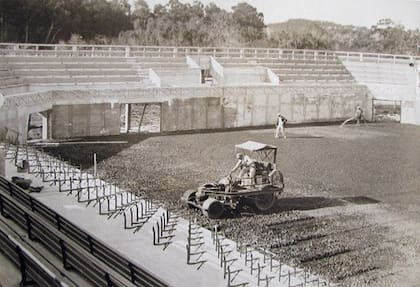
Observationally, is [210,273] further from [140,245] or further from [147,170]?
[147,170]

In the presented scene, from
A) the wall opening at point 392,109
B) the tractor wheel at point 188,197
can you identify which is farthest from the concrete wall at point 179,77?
the wall opening at point 392,109

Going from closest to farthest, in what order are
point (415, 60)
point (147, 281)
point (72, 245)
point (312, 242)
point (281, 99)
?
point (147, 281)
point (72, 245)
point (312, 242)
point (415, 60)
point (281, 99)

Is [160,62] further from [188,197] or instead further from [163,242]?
[163,242]

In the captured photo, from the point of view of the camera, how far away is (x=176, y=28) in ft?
18.8

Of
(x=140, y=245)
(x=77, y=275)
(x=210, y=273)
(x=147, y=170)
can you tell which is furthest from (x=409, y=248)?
(x=147, y=170)

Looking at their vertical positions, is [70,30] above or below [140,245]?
above

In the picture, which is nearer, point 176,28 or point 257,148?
point 176,28

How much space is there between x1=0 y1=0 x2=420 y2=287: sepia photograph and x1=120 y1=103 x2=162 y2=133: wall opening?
0.17ft

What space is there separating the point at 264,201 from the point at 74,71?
105 inches

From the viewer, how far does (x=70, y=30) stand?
5816 mm

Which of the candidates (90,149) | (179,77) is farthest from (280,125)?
Result: (90,149)

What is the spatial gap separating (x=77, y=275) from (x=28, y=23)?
2385 mm

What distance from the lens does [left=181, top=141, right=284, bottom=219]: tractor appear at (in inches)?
245

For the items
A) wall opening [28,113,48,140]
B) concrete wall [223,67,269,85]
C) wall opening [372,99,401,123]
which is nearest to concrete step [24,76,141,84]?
wall opening [28,113,48,140]
